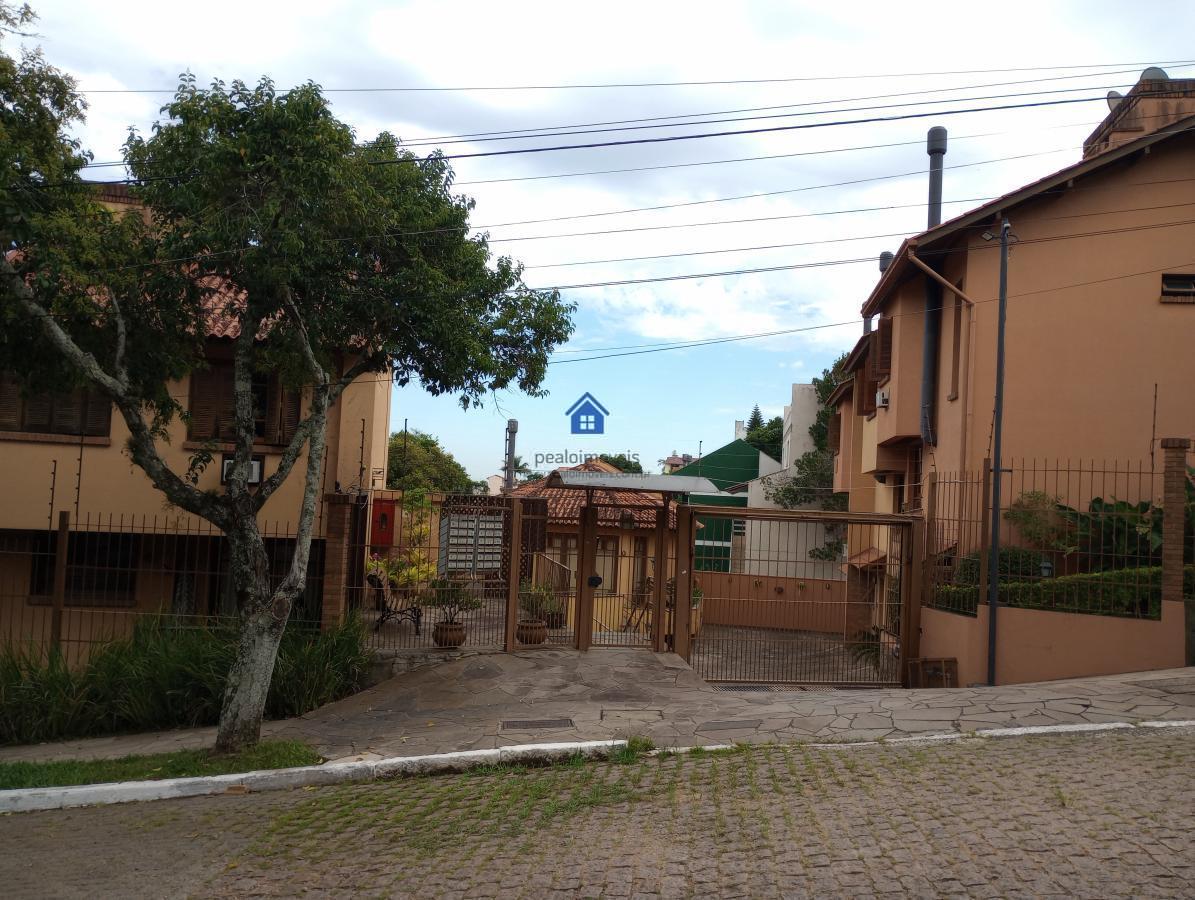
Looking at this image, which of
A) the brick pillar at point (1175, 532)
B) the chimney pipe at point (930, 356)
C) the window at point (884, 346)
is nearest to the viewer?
the brick pillar at point (1175, 532)

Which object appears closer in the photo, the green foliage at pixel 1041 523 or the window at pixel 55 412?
the green foliage at pixel 1041 523

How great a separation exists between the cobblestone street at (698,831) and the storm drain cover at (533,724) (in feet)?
4.40

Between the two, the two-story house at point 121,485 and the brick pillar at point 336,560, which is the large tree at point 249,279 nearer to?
the brick pillar at point 336,560

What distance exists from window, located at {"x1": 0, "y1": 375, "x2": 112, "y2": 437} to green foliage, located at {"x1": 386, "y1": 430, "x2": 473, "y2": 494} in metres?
22.5

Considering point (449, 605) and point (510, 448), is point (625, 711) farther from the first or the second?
point (510, 448)

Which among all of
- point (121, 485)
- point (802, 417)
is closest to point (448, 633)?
point (121, 485)

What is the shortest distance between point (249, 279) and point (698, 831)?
6.59m

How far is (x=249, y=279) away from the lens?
9422 millimetres

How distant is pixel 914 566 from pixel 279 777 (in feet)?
30.0

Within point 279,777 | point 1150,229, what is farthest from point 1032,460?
point 279,777

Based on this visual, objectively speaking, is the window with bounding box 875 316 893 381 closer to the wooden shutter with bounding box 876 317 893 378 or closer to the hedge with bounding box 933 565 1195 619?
the wooden shutter with bounding box 876 317 893 378

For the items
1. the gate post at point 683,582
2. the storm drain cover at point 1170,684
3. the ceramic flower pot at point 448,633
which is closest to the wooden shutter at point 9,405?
the ceramic flower pot at point 448,633

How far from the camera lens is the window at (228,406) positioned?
47.6ft

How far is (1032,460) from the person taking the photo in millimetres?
14766
